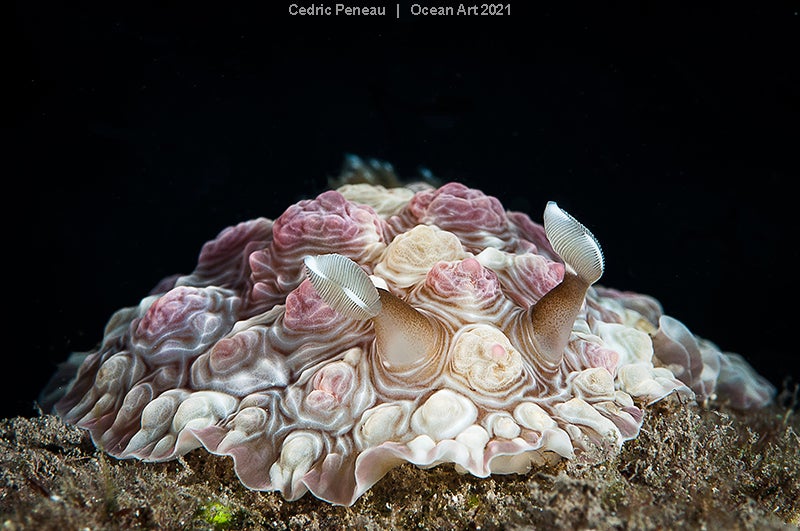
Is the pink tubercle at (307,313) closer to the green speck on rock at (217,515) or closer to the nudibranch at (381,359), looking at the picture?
the nudibranch at (381,359)

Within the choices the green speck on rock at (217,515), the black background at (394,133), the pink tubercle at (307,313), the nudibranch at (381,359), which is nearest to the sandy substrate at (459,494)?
the green speck on rock at (217,515)

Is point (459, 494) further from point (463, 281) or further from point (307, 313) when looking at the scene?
point (307, 313)

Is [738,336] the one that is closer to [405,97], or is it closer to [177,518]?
[405,97]

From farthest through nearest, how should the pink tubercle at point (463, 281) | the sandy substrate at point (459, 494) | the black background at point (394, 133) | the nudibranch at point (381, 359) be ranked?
1. the black background at point (394, 133)
2. the pink tubercle at point (463, 281)
3. the nudibranch at point (381, 359)
4. the sandy substrate at point (459, 494)

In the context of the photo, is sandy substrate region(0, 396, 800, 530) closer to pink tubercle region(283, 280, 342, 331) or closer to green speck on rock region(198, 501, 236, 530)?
green speck on rock region(198, 501, 236, 530)

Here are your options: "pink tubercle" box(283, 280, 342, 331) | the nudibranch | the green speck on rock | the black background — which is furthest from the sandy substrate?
the black background

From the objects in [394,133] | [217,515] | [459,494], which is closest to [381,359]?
[459,494]
